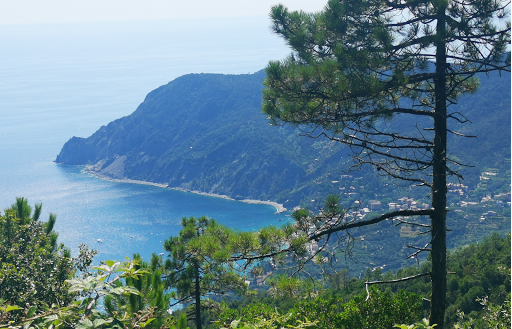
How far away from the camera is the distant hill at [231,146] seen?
63219 mm

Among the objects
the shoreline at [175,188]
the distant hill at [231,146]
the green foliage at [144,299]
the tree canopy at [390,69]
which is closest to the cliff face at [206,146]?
the distant hill at [231,146]

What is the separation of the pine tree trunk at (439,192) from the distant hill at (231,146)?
61361 millimetres

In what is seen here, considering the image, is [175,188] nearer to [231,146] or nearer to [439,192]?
[231,146]

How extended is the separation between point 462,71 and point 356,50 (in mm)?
1033

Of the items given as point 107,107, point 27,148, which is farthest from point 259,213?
point 107,107

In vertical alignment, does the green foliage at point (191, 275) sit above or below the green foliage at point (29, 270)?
below

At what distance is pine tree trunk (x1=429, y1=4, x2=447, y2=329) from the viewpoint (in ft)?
12.3

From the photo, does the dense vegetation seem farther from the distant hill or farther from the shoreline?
the distant hill

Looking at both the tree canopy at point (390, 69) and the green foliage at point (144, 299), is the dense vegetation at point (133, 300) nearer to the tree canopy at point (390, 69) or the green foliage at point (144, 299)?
the green foliage at point (144, 299)

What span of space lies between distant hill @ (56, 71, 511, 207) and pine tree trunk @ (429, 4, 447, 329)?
201 feet

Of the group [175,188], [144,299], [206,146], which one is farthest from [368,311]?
[206,146]

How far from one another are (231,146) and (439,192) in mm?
80324

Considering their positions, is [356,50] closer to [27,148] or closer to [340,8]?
[340,8]

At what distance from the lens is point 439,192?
150 inches
